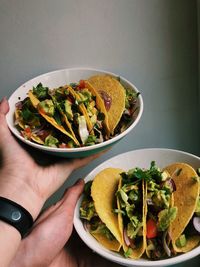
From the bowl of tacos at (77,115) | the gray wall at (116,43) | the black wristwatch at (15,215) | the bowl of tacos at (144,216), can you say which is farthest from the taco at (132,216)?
the gray wall at (116,43)

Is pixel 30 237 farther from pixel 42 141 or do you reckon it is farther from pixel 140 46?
pixel 140 46

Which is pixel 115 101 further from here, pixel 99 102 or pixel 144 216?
pixel 144 216

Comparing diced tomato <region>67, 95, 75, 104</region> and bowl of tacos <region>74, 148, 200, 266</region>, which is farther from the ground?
diced tomato <region>67, 95, 75, 104</region>

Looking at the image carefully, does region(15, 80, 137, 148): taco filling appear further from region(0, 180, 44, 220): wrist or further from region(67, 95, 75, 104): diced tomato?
region(0, 180, 44, 220): wrist

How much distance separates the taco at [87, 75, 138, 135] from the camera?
40.9 inches

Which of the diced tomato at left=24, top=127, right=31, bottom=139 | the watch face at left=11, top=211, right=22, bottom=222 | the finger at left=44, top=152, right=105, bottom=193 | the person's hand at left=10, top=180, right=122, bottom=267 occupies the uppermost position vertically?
the diced tomato at left=24, top=127, right=31, bottom=139

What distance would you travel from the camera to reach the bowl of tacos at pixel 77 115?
100 centimetres

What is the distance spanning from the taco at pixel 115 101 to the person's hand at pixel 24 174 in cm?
18

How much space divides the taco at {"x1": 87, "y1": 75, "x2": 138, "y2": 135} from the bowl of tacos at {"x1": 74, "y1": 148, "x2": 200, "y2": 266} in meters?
0.13

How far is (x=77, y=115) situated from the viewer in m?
1.02

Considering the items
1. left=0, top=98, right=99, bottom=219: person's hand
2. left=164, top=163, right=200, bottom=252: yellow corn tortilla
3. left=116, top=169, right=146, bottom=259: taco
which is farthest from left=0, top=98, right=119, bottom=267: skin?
left=164, top=163, right=200, bottom=252: yellow corn tortilla

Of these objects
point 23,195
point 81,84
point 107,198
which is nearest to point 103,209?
point 107,198

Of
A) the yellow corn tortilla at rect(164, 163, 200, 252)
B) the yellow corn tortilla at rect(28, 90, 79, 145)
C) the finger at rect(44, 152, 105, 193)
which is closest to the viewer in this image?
the yellow corn tortilla at rect(164, 163, 200, 252)

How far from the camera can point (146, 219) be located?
94 centimetres
